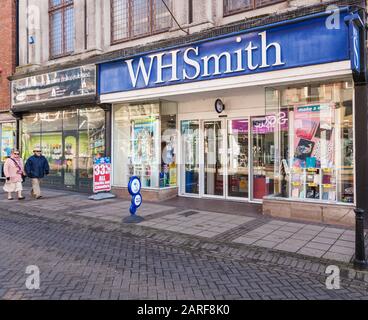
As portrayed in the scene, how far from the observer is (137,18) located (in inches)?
484

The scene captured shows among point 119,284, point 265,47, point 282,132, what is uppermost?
point 265,47

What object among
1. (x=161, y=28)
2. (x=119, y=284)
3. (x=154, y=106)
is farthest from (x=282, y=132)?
(x=119, y=284)

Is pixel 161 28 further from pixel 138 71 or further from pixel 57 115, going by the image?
pixel 57 115

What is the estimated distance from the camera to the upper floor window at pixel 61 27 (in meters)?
14.3

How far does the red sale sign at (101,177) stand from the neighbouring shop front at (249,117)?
2.49 feet

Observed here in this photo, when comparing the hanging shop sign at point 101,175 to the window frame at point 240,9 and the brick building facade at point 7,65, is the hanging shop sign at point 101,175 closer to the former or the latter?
the window frame at point 240,9

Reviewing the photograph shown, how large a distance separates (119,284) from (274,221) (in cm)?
473

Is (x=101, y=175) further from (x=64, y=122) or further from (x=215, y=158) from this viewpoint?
(x=64, y=122)

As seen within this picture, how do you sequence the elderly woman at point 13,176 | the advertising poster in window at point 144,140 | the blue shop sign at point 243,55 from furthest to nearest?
the advertising poster in window at point 144,140 → the elderly woman at point 13,176 → the blue shop sign at point 243,55

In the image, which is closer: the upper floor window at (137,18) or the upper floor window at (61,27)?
the upper floor window at (137,18)

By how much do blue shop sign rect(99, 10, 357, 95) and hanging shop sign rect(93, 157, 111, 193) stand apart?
2537 millimetres

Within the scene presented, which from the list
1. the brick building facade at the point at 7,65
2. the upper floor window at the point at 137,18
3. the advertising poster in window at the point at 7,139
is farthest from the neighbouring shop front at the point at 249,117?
the advertising poster in window at the point at 7,139

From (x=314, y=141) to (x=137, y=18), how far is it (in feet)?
24.3

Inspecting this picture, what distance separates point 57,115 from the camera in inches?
580
